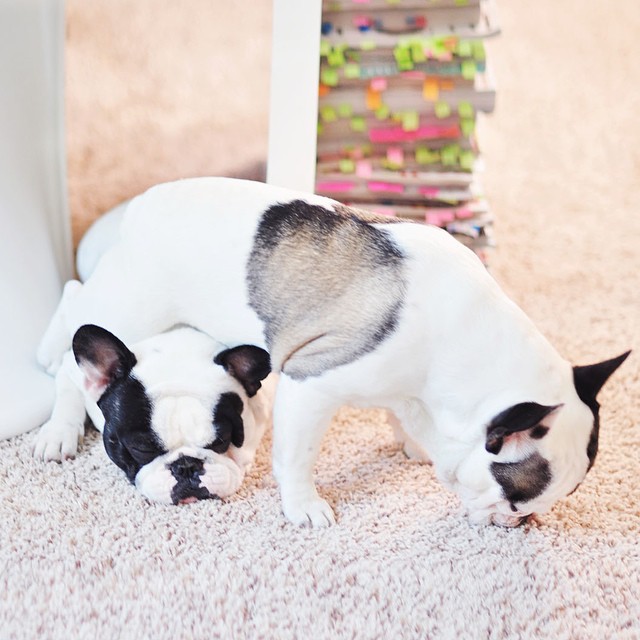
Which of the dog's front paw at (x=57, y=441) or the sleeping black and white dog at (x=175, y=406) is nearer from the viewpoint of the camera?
the sleeping black and white dog at (x=175, y=406)

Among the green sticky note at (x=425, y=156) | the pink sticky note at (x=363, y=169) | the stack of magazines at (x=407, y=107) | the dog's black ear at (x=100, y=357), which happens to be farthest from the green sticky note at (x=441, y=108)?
the dog's black ear at (x=100, y=357)

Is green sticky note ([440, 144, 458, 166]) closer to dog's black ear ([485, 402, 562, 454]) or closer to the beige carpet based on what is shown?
the beige carpet

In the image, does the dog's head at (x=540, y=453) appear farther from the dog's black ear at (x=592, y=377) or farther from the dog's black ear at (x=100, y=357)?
the dog's black ear at (x=100, y=357)

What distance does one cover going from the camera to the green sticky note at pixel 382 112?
6.96ft

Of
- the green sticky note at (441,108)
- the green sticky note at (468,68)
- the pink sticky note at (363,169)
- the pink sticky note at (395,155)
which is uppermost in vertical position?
the green sticky note at (468,68)

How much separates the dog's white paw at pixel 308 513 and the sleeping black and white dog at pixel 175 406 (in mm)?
102

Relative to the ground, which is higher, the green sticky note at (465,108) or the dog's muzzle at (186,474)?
the green sticky note at (465,108)

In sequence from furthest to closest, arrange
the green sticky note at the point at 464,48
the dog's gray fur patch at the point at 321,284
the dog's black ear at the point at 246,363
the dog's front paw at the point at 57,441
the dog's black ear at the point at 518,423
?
the green sticky note at the point at 464,48, the dog's front paw at the point at 57,441, the dog's black ear at the point at 246,363, the dog's gray fur patch at the point at 321,284, the dog's black ear at the point at 518,423

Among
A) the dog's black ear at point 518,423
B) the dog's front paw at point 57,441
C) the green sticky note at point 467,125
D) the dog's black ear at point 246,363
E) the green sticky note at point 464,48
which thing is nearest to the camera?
the dog's black ear at point 518,423

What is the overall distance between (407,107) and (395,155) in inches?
4.7

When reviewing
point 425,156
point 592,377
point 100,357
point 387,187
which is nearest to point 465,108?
point 425,156

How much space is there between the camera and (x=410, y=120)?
2.12 m

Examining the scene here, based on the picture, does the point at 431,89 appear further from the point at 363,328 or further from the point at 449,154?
the point at 363,328

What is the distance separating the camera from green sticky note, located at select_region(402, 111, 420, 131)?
2.12m
